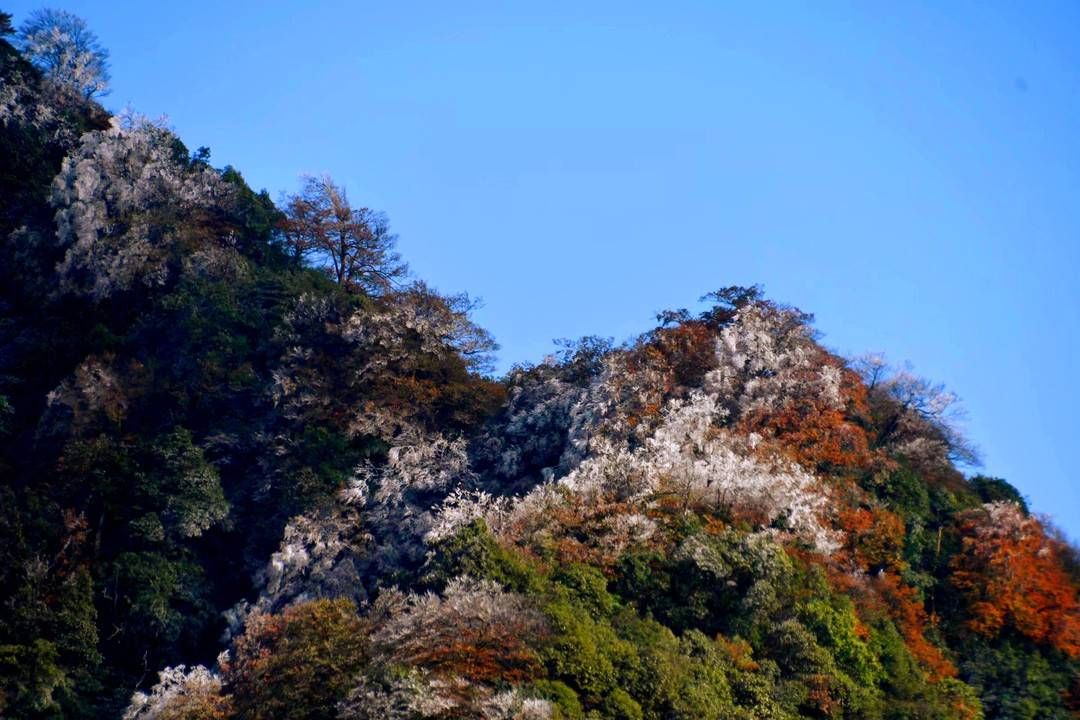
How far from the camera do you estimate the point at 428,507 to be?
38125 mm

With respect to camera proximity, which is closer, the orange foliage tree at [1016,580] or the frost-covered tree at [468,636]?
the frost-covered tree at [468,636]

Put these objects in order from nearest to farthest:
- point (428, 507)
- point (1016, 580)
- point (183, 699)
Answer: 1. point (183, 699)
2. point (1016, 580)
3. point (428, 507)

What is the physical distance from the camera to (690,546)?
32.5 m

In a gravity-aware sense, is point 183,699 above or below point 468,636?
below

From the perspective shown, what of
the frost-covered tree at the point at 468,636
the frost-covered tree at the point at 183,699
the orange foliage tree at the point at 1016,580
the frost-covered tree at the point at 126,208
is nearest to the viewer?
the frost-covered tree at the point at 468,636

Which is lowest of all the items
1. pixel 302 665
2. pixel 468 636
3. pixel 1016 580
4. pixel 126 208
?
pixel 302 665

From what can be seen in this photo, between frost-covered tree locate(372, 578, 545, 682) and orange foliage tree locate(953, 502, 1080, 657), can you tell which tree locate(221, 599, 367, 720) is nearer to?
frost-covered tree locate(372, 578, 545, 682)

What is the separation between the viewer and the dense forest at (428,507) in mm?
29406

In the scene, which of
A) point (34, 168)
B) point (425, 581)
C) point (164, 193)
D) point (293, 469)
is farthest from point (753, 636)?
point (34, 168)

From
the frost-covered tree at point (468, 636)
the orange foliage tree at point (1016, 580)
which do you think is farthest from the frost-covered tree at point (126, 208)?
the orange foliage tree at point (1016, 580)

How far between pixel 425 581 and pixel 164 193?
23443mm

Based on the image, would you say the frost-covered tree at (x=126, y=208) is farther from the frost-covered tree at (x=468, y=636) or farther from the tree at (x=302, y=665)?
the frost-covered tree at (x=468, y=636)

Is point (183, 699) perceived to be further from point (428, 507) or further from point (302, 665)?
point (428, 507)

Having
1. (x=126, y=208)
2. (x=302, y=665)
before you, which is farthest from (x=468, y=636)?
(x=126, y=208)
